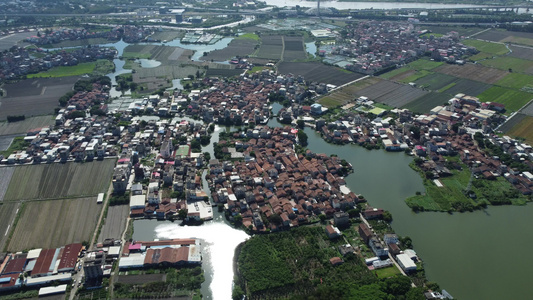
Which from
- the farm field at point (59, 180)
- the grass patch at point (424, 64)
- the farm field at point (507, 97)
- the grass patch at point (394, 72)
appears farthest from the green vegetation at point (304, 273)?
the grass patch at point (424, 64)

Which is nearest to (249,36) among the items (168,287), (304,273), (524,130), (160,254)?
(524,130)

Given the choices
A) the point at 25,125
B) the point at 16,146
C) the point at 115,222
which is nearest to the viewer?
the point at 115,222

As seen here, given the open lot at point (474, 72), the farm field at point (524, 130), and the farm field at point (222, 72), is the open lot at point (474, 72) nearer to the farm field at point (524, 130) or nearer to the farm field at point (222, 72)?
the farm field at point (524, 130)

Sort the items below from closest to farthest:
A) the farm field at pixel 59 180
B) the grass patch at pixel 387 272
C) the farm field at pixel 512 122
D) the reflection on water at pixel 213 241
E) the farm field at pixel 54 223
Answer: the reflection on water at pixel 213 241 < the grass patch at pixel 387 272 < the farm field at pixel 54 223 < the farm field at pixel 59 180 < the farm field at pixel 512 122

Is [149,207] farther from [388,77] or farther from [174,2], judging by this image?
[174,2]

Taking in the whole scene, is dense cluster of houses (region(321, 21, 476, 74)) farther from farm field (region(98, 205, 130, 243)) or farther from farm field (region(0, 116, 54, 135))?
farm field (region(0, 116, 54, 135))

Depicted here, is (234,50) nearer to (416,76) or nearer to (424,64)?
(416,76)
